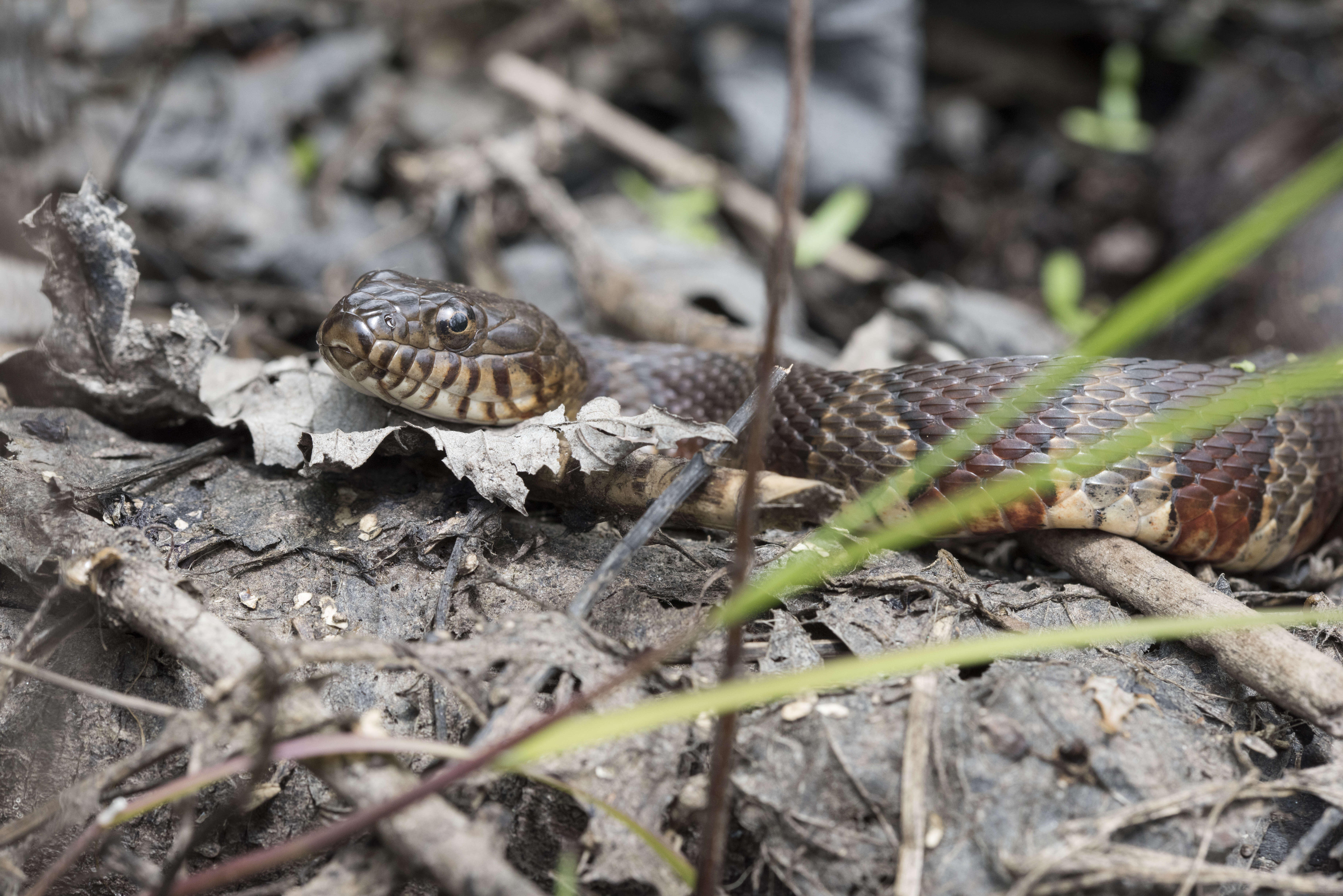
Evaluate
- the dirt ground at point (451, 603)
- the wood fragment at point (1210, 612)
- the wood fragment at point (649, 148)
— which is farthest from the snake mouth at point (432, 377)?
the wood fragment at point (649, 148)

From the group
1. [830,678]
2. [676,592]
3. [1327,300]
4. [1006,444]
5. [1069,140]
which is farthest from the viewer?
[1069,140]

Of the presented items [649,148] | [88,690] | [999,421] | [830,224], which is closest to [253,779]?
[88,690]

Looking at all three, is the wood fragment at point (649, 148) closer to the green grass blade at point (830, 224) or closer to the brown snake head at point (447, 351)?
the green grass blade at point (830, 224)

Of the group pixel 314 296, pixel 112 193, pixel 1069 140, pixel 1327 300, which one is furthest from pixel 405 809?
pixel 1069 140

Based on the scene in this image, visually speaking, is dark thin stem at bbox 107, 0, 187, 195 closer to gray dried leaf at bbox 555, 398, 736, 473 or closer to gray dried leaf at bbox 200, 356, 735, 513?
gray dried leaf at bbox 200, 356, 735, 513

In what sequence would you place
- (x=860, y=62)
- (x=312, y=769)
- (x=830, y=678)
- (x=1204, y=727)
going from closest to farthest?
(x=830, y=678) < (x=312, y=769) < (x=1204, y=727) < (x=860, y=62)

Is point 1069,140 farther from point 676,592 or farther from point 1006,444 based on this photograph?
point 676,592

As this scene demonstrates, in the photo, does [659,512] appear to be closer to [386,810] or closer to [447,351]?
[386,810]
